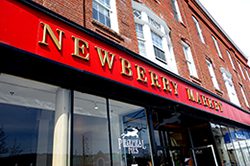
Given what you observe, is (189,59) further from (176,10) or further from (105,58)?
(105,58)

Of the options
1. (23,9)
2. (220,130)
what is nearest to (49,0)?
(23,9)

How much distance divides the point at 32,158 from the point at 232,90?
630 inches

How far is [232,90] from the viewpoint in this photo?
629 inches

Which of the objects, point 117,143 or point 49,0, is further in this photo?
point 117,143

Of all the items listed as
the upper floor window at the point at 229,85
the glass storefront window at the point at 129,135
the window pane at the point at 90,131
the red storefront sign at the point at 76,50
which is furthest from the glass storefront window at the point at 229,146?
the window pane at the point at 90,131

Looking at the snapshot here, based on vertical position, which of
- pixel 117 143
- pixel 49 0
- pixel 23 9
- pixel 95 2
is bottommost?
pixel 117 143

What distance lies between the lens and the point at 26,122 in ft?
15.2

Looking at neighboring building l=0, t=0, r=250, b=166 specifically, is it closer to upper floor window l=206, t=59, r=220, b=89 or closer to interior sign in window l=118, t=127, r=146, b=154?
interior sign in window l=118, t=127, r=146, b=154

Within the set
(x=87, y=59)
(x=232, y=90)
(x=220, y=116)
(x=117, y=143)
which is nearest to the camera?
(x=87, y=59)

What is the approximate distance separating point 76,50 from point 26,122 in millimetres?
2255

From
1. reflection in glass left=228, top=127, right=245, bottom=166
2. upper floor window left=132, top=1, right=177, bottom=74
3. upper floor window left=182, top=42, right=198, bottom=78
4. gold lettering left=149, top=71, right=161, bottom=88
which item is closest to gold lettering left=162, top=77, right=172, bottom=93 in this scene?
gold lettering left=149, top=71, right=161, bottom=88

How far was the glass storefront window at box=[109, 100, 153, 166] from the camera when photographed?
5.10 meters

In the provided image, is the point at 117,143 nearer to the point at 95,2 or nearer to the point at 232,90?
the point at 95,2

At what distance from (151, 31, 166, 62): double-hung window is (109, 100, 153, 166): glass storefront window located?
339cm
